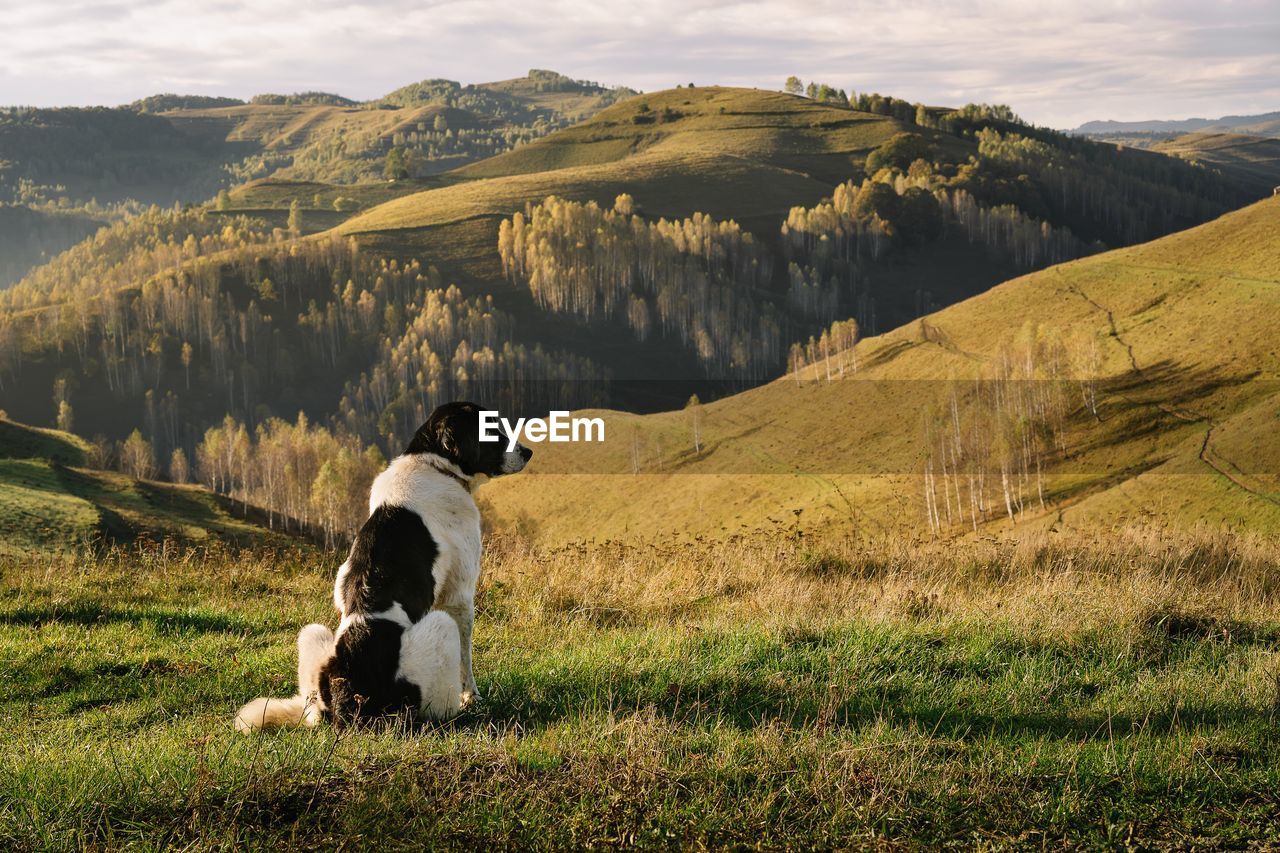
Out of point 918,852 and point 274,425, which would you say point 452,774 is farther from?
point 274,425

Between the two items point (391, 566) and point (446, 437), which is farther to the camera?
point (446, 437)

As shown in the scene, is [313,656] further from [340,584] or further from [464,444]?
[464,444]

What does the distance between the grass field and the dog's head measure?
181cm

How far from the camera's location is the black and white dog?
712cm

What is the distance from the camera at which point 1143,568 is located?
12.5 meters

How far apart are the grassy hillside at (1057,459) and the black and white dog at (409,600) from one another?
65254 mm

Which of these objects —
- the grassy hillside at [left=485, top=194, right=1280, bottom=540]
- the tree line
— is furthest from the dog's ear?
the tree line

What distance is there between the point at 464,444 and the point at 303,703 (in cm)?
243

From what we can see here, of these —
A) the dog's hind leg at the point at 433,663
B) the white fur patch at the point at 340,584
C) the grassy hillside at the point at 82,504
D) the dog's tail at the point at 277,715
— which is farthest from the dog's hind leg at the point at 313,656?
the grassy hillside at the point at 82,504

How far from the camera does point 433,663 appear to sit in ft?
23.6

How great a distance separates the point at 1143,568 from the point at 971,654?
16.5 ft

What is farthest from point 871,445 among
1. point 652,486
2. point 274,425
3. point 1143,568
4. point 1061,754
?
point 274,425

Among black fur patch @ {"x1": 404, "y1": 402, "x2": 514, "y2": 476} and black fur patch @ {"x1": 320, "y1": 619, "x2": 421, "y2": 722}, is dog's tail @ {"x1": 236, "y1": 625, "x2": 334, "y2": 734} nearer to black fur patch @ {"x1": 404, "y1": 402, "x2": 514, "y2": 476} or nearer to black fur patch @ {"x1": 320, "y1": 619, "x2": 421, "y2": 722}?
black fur patch @ {"x1": 320, "y1": 619, "x2": 421, "y2": 722}

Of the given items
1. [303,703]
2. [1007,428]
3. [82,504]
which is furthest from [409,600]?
[1007,428]
